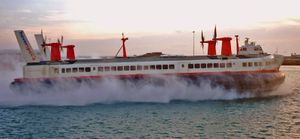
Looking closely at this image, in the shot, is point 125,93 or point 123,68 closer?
point 125,93

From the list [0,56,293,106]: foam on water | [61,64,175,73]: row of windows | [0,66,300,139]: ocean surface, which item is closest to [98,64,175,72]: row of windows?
[61,64,175,73]: row of windows

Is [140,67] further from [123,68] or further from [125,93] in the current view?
[125,93]

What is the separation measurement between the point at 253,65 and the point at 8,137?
22101 mm

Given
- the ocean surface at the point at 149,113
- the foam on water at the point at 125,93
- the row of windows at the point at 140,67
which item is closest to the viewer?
the ocean surface at the point at 149,113

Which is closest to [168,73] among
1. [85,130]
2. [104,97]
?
[104,97]

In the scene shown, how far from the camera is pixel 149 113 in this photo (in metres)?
26.0

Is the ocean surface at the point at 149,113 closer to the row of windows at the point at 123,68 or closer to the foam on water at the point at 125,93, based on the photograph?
the foam on water at the point at 125,93

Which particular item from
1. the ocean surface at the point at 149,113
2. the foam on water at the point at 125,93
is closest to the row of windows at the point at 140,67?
the foam on water at the point at 125,93

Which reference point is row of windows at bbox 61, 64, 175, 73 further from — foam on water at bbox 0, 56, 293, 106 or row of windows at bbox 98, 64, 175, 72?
foam on water at bbox 0, 56, 293, 106

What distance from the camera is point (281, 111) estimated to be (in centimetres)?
2616

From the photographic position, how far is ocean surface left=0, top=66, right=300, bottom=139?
20.8m

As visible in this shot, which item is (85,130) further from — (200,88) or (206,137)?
(200,88)

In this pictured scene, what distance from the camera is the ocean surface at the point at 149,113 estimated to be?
20.8 metres

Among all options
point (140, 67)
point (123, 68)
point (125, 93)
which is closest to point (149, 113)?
point (125, 93)
